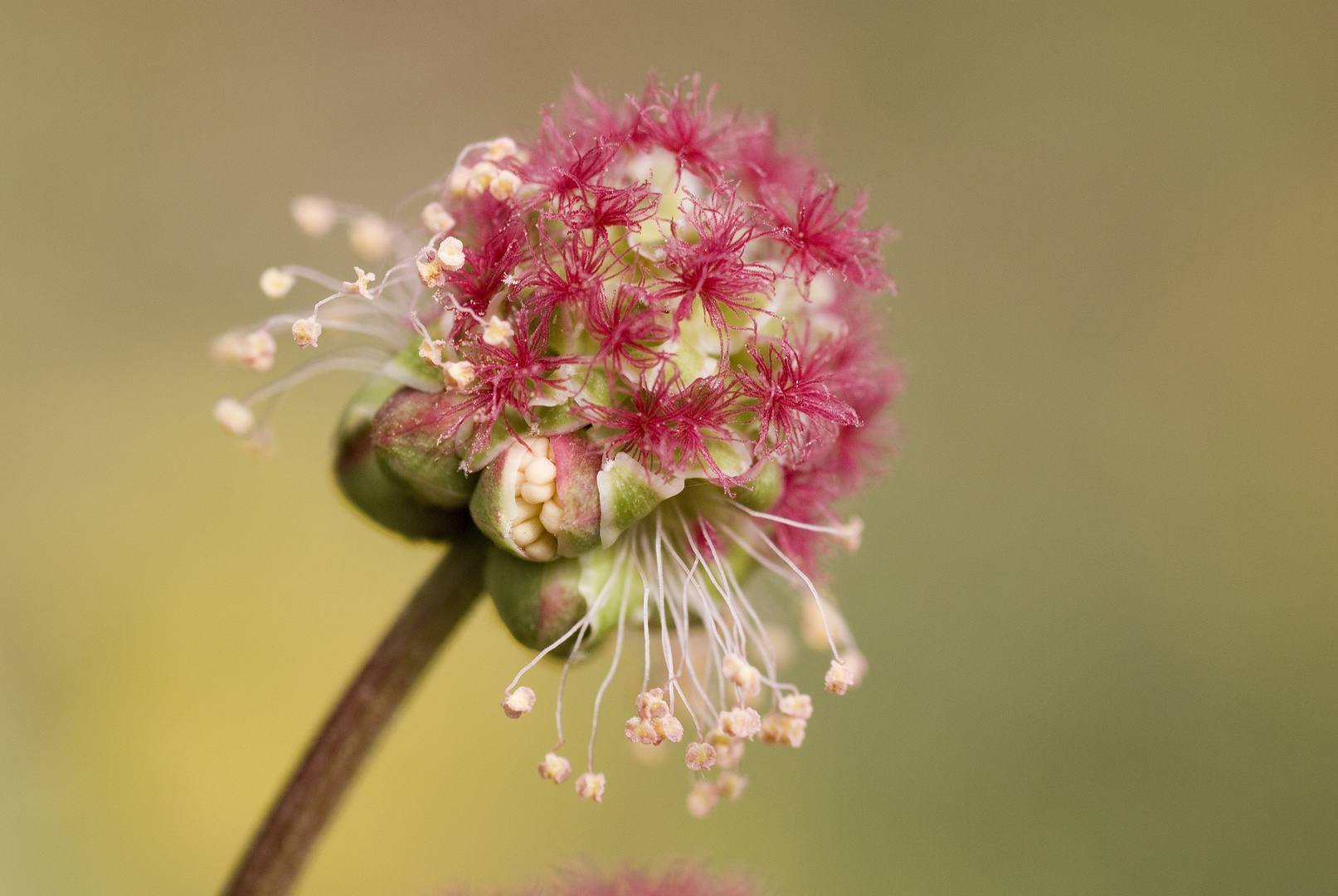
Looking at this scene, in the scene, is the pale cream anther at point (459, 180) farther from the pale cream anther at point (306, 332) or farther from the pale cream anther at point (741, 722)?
the pale cream anther at point (741, 722)

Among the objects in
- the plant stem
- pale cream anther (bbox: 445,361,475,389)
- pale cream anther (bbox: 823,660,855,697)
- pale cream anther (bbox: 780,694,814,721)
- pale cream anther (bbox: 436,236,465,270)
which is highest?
pale cream anther (bbox: 436,236,465,270)

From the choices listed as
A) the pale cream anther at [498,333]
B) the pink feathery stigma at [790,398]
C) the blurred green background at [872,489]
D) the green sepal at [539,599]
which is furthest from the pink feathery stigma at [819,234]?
the blurred green background at [872,489]

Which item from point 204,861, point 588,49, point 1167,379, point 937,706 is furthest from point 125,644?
point 1167,379

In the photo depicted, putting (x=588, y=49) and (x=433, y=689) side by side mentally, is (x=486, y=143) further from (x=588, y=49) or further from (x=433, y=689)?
(x=588, y=49)

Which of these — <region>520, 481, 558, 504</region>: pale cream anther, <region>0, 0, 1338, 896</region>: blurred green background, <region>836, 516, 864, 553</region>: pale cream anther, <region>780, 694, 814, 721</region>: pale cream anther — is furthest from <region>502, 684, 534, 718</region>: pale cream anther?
<region>0, 0, 1338, 896</region>: blurred green background

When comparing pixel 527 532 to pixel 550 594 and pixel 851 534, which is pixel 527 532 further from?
pixel 851 534

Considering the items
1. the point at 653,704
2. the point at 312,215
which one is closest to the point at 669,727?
the point at 653,704

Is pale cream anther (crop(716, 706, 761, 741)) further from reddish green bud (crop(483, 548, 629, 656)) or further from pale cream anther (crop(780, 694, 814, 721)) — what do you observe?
reddish green bud (crop(483, 548, 629, 656))
